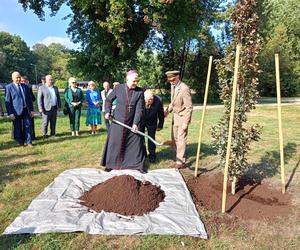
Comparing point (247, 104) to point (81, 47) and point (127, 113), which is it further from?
point (81, 47)

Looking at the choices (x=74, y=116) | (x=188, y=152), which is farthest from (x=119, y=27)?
(x=188, y=152)

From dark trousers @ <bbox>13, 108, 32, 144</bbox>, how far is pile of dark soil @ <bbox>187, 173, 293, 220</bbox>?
4.87 meters

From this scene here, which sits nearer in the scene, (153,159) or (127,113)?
(127,113)

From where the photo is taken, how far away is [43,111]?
9.92 m

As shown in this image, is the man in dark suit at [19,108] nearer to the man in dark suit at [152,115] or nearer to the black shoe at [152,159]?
the man in dark suit at [152,115]

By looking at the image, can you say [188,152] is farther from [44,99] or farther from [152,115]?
[44,99]

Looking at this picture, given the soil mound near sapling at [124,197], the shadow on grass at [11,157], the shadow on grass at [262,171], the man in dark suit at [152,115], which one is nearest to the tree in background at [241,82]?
the shadow on grass at [262,171]

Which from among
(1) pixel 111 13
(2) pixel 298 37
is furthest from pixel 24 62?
(1) pixel 111 13

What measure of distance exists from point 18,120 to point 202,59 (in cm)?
2376

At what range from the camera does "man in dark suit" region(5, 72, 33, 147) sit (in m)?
8.64

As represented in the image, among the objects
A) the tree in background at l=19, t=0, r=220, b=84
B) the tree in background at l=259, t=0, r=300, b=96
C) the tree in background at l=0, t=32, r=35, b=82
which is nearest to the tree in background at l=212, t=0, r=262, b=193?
the tree in background at l=19, t=0, r=220, b=84

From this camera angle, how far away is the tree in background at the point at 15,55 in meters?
87.4

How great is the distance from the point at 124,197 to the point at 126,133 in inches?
71.7

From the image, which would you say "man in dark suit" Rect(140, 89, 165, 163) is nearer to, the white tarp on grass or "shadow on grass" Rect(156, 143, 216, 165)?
"shadow on grass" Rect(156, 143, 216, 165)
